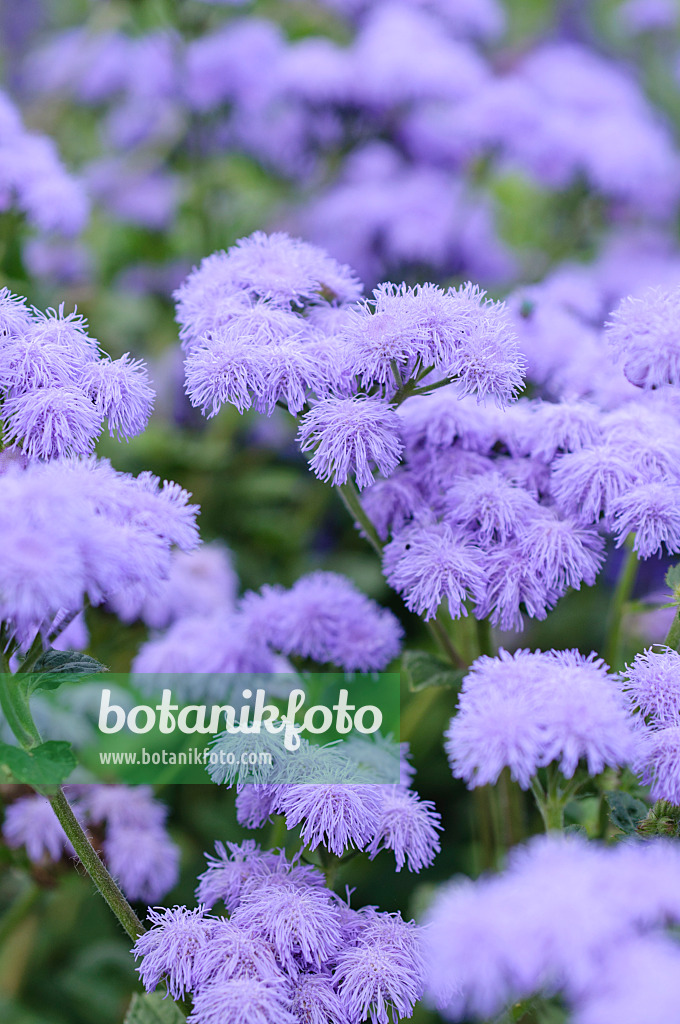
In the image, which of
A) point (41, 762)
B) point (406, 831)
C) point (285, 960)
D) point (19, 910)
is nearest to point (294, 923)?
point (285, 960)

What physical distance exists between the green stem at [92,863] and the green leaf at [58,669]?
103 mm

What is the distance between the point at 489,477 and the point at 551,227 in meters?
1.65

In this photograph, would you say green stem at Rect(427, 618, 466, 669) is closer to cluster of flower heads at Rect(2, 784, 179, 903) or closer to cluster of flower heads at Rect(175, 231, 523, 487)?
cluster of flower heads at Rect(175, 231, 523, 487)

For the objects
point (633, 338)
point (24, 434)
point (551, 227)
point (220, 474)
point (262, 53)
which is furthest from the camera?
point (551, 227)

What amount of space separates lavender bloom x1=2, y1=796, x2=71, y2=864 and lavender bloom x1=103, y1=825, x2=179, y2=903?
0.07 meters

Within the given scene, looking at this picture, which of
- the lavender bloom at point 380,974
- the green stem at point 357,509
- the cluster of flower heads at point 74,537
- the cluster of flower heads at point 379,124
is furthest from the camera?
the cluster of flower heads at point 379,124

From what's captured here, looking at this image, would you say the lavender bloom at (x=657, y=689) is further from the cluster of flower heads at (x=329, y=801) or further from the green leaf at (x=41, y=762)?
the green leaf at (x=41, y=762)

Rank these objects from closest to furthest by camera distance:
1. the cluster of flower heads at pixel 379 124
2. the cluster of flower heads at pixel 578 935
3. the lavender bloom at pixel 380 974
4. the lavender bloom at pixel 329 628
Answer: the cluster of flower heads at pixel 578 935 < the lavender bloom at pixel 380 974 < the lavender bloom at pixel 329 628 < the cluster of flower heads at pixel 379 124

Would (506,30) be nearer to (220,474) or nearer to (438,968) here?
(220,474)

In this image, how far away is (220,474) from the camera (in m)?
2.08

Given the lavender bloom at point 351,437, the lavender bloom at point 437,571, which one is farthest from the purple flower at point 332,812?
the lavender bloom at point 351,437

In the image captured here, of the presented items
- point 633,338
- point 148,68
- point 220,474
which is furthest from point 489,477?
point 148,68

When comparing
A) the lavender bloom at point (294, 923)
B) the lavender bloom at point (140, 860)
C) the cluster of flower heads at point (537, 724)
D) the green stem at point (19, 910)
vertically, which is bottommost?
the lavender bloom at point (294, 923)

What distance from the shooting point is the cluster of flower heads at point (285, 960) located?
2.78 feet
